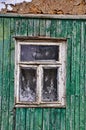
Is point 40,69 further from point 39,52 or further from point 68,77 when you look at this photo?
point 68,77

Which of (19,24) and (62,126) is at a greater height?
(19,24)

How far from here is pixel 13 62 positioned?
19.7 feet

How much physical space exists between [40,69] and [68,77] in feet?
1.47

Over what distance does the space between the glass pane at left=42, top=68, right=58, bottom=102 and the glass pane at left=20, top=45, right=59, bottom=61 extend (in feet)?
0.69

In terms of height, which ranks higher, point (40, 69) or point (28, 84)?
point (40, 69)

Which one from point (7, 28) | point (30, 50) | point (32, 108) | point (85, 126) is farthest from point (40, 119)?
point (7, 28)

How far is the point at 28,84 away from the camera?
6.08 metres

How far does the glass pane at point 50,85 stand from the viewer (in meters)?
6.08

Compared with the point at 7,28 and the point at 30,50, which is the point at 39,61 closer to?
the point at 30,50

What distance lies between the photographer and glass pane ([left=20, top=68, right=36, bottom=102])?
6.05m

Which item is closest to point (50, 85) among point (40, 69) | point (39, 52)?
point (40, 69)

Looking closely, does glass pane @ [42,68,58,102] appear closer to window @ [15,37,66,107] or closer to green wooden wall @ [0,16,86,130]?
window @ [15,37,66,107]

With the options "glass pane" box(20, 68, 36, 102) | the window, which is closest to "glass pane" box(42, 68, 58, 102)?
the window

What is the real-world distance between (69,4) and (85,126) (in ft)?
6.28
